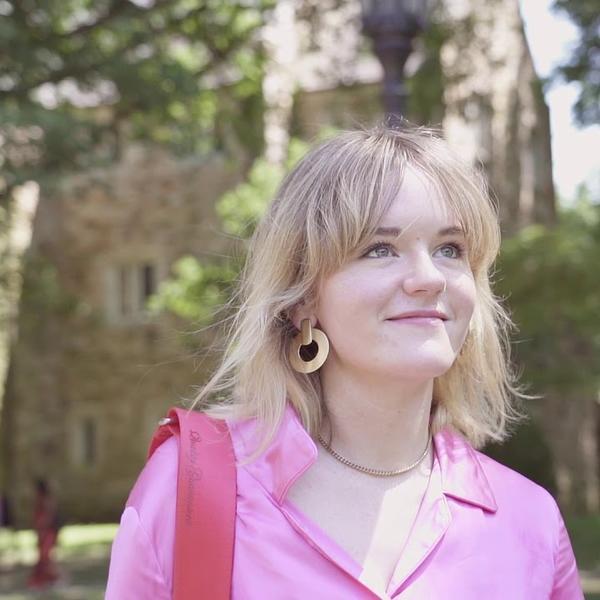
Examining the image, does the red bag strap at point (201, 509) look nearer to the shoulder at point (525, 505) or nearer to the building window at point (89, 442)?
the shoulder at point (525, 505)

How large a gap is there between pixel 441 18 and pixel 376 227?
15.2 m

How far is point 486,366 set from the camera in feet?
8.20

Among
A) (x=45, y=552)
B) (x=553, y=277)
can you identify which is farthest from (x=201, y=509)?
(x=45, y=552)

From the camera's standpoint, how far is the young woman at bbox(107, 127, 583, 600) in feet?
6.76

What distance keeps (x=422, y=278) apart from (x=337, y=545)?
1.62ft

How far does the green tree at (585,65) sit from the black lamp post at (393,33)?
13.4ft

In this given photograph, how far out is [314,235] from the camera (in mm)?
2172

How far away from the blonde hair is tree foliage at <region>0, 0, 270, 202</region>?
9002 millimetres

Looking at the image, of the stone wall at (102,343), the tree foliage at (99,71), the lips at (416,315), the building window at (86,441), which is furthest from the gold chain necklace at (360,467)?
the building window at (86,441)

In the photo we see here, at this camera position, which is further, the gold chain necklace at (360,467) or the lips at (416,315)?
the gold chain necklace at (360,467)

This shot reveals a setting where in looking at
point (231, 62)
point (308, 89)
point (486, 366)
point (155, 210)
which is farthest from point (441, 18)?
point (486, 366)

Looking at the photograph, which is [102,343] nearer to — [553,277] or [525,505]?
[553,277]

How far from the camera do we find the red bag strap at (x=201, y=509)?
6.47ft

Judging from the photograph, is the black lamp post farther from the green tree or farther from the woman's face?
the woman's face
